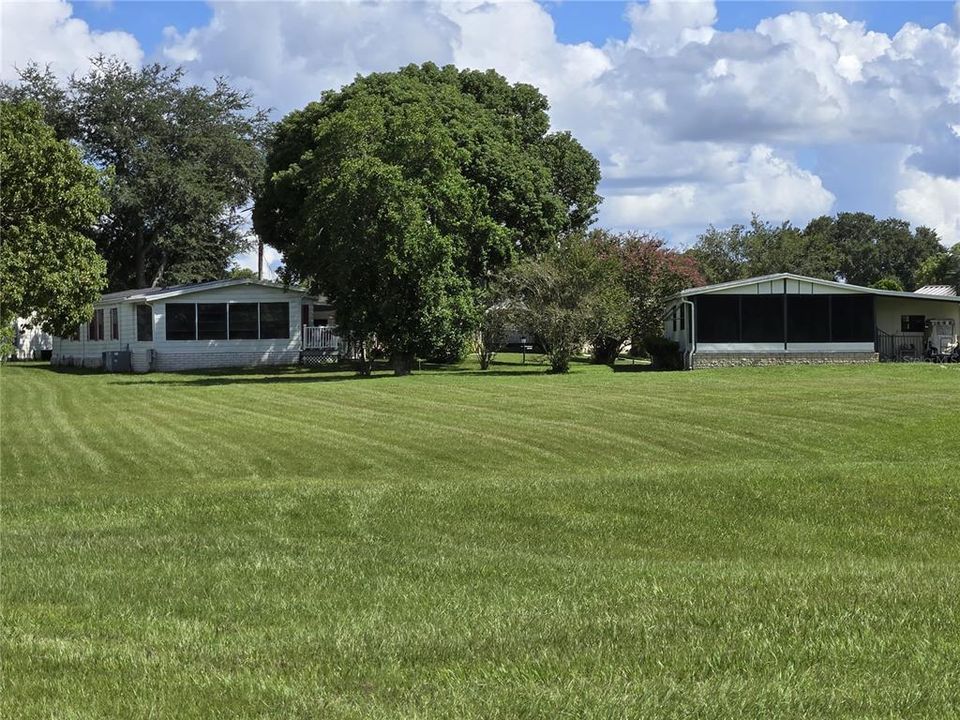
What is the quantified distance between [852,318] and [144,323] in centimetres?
2719

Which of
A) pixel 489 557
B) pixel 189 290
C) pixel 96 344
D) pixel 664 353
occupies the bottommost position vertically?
pixel 489 557

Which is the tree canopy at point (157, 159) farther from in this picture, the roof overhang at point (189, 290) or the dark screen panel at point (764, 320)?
the dark screen panel at point (764, 320)

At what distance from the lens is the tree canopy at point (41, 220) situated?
1662 centimetres

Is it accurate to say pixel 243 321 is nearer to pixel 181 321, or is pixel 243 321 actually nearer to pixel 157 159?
pixel 181 321

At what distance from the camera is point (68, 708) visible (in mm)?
4984

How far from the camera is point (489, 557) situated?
390 inches

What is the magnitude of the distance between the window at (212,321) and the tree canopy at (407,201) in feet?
11.5

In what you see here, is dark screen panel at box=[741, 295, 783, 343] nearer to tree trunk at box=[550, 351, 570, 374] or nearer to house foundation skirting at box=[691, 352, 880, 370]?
house foundation skirting at box=[691, 352, 880, 370]

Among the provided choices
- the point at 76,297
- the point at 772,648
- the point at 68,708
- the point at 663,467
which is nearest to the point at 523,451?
the point at 663,467

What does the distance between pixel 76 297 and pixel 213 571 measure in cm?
1051

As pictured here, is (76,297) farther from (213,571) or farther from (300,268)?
(300,268)

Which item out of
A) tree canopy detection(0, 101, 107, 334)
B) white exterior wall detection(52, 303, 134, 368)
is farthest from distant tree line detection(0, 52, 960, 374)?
white exterior wall detection(52, 303, 134, 368)

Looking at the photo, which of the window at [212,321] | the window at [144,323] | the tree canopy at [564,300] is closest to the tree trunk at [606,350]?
the tree canopy at [564,300]

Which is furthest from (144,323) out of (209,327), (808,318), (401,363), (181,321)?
(808,318)
